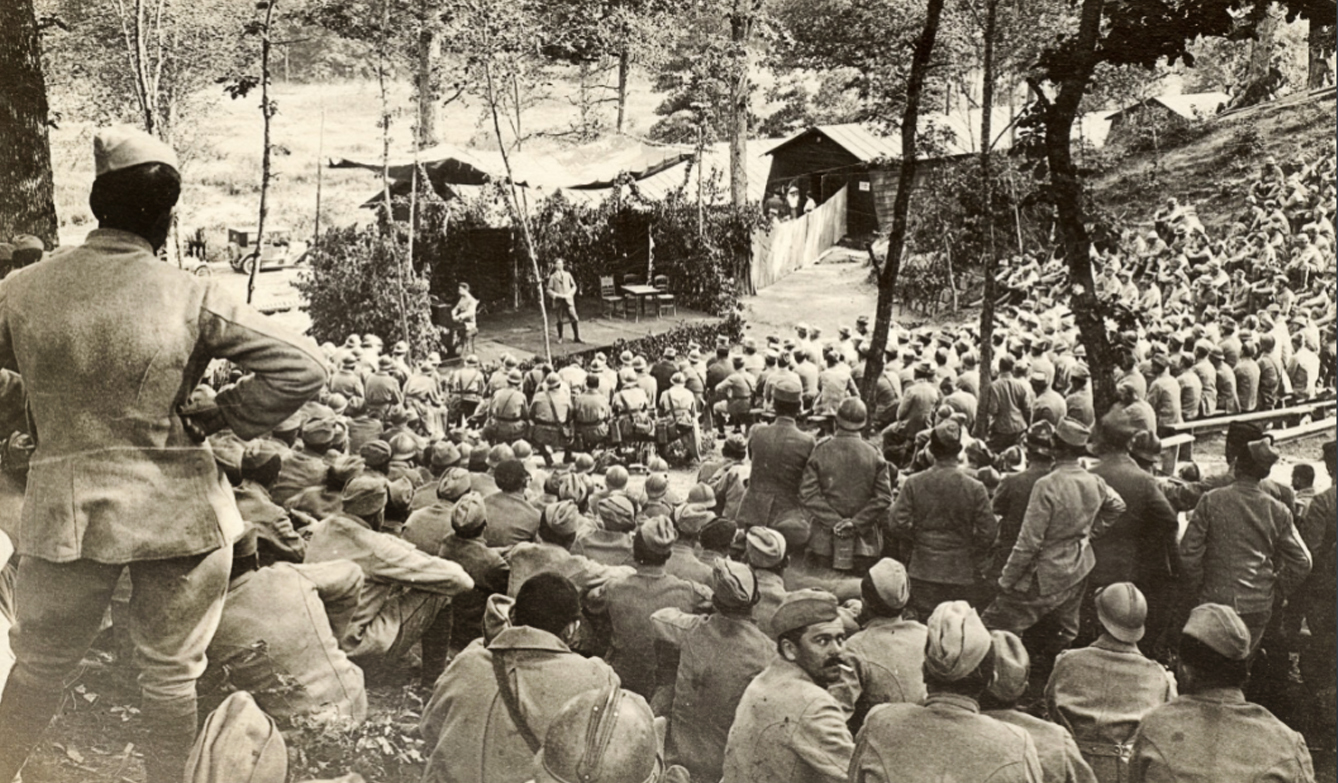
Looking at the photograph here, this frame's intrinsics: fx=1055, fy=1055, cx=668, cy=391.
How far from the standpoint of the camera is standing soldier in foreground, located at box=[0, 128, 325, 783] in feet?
9.37

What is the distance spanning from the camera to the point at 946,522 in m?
6.05

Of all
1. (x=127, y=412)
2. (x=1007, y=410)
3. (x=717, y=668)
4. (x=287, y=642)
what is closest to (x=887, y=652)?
(x=717, y=668)

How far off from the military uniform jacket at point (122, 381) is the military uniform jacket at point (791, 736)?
177cm

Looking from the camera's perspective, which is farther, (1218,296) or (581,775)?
(1218,296)

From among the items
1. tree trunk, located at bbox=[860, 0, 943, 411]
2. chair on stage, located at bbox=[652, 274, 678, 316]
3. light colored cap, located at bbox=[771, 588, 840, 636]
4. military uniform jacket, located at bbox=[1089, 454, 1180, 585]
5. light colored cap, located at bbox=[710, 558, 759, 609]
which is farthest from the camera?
chair on stage, located at bbox=[652, 274, 678, 316]

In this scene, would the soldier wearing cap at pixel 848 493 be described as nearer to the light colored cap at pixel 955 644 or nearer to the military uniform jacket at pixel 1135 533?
the military uniform jacket at pixel 1135 533

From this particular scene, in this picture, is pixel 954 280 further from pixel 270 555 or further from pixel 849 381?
pixel 270 555

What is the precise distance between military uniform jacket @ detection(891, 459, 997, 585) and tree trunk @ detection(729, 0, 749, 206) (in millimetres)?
8118

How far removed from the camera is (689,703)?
4.18 metres

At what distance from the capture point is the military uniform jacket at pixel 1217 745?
10.5 feet

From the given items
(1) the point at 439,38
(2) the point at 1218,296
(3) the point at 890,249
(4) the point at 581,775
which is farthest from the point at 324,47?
(2) the point at 1218,296

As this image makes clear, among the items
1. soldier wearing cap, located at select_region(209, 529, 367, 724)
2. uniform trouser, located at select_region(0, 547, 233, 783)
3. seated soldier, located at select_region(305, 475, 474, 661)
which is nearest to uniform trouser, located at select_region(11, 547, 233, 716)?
uniform trouser, located at select_region(0, 547, 233, 783)

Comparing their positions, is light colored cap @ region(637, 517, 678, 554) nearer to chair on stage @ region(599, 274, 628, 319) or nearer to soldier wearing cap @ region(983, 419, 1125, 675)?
soldier wearing cap @ region(983, 419, 1125, 675)

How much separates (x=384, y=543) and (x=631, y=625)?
3.87ft
